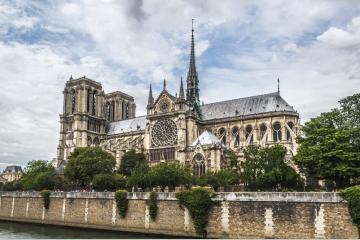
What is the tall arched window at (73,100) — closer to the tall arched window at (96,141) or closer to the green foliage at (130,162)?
the tall arched window at (96,141)

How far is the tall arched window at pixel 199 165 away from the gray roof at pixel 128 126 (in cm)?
2531

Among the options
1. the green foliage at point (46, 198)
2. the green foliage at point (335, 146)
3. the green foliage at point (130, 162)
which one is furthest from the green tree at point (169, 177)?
the green foliage at point (130, 162)

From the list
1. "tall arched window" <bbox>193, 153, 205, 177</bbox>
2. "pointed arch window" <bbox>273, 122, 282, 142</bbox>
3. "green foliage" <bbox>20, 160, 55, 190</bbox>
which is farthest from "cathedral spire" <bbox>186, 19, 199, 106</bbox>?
"green foliage" <bbox>20, 160, 55, 190</bbox>

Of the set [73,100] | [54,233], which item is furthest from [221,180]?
[73,100]

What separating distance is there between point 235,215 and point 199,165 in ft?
93.2

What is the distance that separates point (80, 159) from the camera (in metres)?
54.1

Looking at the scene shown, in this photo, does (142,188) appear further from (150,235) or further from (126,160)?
(126,160)

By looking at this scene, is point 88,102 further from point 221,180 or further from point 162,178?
point 221,180

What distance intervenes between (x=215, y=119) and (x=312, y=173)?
36.3 m

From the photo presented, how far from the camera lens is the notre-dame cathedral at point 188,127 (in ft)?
202

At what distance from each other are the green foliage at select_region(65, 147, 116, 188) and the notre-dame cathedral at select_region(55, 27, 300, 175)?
1195 centimetres

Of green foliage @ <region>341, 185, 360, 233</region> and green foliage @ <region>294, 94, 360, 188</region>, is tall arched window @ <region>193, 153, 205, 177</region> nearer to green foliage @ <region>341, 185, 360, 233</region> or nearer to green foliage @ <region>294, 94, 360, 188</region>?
green foliage @ <region>294, 94, 360, 188</region>

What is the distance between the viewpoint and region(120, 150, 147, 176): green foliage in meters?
61.1

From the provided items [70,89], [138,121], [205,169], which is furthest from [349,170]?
[70,89]
